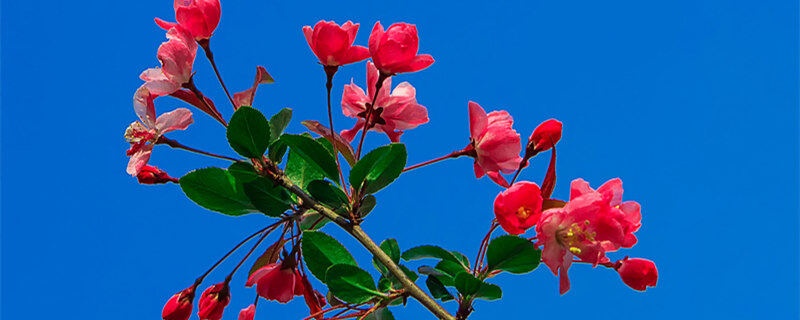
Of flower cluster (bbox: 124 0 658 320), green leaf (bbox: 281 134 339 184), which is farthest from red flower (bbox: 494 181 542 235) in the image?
green leaf (bbox: 281 134 339 184)

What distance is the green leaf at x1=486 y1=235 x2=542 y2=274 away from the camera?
40.3 inches

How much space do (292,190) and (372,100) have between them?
0.92 feet

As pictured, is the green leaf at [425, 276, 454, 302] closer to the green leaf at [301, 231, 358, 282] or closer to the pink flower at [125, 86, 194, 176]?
the green leaf at [301, 231, 358, 282]

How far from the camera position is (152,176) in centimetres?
113

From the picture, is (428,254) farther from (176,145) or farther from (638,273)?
(176,145)

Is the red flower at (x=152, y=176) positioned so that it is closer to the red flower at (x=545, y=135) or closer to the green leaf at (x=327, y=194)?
the green leaf at (x=327, y=194)

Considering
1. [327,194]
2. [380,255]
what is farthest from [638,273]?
[327,194]

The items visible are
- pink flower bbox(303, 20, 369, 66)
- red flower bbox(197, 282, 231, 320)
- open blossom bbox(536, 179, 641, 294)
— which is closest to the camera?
open blossom bbox(536, 179, 641, 294)

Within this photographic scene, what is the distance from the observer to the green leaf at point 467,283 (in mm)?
1047

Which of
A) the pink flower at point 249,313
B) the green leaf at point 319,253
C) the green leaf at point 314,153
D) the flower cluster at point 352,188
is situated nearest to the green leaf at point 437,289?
the flower cluster at point 352,188

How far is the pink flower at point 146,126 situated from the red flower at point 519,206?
0.57 metres

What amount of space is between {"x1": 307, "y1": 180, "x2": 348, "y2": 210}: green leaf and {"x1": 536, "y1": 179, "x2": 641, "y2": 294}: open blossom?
328 mm

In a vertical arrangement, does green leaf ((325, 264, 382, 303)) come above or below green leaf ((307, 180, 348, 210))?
below

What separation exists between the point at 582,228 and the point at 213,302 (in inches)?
27.1
